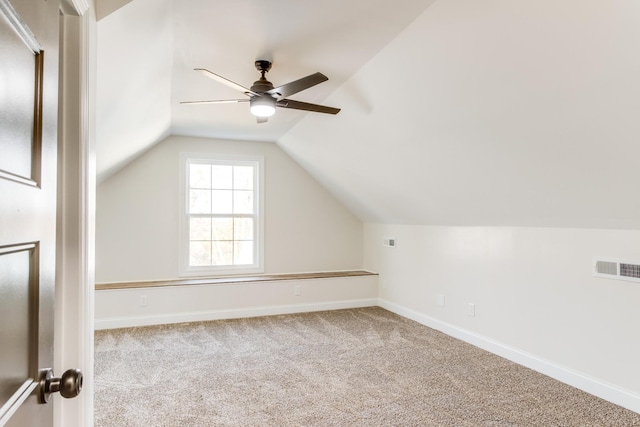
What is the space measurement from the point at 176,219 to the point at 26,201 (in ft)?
14.7

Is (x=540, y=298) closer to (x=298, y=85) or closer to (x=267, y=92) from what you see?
(x=298, y=85)

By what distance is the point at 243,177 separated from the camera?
5430 millimetres

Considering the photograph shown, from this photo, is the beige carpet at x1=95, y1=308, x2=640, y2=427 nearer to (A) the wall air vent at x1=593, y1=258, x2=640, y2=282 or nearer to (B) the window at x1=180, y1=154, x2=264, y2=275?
(A) the wall air vent at x1=593, y1=258, x2=640, y2=282

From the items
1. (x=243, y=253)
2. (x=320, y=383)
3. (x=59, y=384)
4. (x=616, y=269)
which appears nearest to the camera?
(x=59, y=384)

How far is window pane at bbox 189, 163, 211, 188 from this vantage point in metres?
5.15

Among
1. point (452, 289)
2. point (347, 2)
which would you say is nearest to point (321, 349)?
point (452, 289)

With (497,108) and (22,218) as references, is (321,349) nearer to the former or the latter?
(497,108)

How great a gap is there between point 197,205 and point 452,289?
3.35 meters

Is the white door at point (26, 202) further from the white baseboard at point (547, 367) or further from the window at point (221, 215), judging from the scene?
the window at point (221, 215)

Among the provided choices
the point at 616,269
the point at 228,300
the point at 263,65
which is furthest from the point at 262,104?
the point at 228,300

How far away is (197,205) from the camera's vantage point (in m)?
5.18

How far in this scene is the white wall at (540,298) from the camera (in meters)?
2.60

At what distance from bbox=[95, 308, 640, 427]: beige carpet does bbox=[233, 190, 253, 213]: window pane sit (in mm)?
1740

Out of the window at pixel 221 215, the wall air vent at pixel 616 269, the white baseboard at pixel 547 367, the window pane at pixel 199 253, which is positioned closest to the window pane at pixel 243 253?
the window at pixel 221 215
